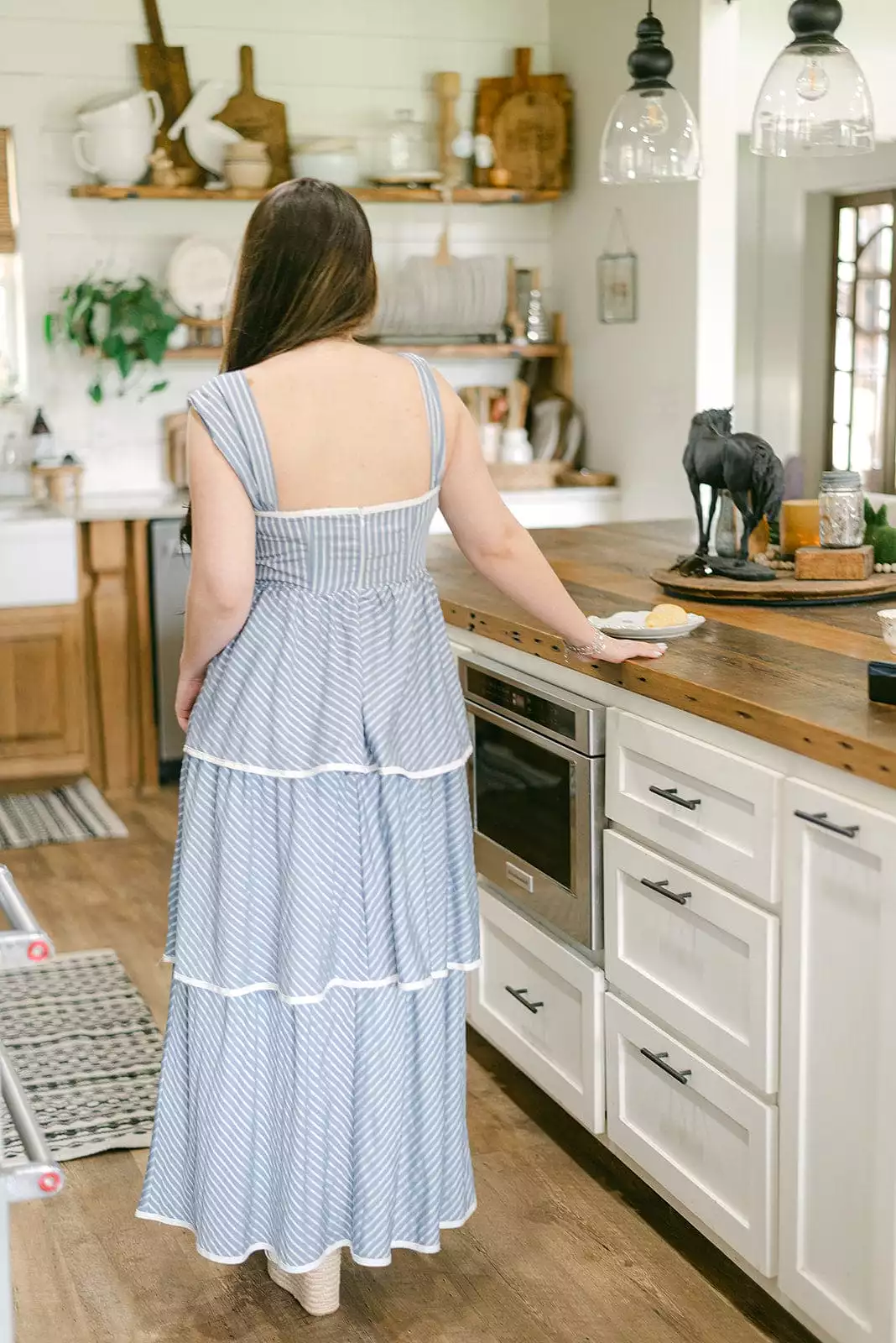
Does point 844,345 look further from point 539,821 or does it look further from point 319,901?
point 319,901

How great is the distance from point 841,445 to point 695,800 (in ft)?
14.1

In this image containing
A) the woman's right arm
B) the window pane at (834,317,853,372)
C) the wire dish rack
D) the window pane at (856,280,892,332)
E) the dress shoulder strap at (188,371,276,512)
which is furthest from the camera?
the window pane at (834,317,853,372)

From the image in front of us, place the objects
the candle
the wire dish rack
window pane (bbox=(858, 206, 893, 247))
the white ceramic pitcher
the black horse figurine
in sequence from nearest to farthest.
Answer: the wire dish rack
the black horse figurine
the candle
the white ceramic pitcher
window pane (bbox=(858, 206, 893, 247))

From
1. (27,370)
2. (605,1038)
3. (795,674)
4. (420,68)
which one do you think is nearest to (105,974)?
(605,1038)

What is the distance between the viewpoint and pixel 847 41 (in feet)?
15.8

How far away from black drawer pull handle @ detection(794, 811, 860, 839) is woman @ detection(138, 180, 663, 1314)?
48 cm

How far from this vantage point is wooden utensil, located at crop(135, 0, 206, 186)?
5.27 metres

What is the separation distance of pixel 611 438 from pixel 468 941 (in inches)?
139

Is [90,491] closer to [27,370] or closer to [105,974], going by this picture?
[27,370]

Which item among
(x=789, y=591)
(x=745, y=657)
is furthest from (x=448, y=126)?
(x=745, y=657)

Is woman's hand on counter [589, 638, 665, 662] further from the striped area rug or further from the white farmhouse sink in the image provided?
the white farmhouse sink

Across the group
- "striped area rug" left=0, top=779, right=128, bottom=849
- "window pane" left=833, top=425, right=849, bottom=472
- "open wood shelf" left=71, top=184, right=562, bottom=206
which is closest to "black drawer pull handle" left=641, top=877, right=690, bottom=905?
"striped area rug" left=0, top=779, right=128, bottom=849

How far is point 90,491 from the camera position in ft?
17.9

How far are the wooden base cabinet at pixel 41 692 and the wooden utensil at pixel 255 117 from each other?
170 centimetres
